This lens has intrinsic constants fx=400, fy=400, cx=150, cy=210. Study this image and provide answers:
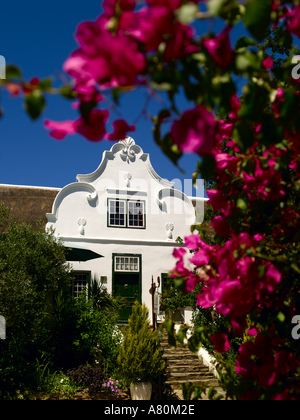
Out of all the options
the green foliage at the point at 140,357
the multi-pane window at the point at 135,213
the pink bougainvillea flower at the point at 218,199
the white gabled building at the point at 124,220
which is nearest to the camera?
the pink bougainvillea flower at the point at 218,199

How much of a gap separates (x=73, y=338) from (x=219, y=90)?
11565 mm

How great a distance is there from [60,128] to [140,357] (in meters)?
9.93

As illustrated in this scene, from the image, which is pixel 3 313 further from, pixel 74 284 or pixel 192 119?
pixel 192 119

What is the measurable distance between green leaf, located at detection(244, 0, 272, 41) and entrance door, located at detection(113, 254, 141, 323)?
14.2 m

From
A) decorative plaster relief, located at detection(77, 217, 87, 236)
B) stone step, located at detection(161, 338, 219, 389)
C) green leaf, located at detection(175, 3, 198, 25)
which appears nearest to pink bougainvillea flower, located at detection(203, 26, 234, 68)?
green leaf, located at detection(175, 3, 198, 25)

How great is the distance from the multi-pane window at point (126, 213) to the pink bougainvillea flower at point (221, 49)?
565 inches

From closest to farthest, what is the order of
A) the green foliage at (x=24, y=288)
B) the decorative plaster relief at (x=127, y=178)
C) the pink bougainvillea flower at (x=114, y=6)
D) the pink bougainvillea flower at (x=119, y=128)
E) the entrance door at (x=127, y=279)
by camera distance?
1. the pink bougainvillea flower at (x=114, y=6)
2. the pink bougainvillea flower at (x=119, y=128)
3. the green foliage at (x=24, y=288)
4. the entrance door at (x=127, y=279)
5. the decorative plaster relief at (x=127, y=178)

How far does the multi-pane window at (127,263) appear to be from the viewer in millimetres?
15365

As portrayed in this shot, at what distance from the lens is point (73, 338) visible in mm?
11875

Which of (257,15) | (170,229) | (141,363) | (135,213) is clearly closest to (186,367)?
(141,363)

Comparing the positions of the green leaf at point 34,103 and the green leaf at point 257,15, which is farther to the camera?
the green leaf at point 257,15

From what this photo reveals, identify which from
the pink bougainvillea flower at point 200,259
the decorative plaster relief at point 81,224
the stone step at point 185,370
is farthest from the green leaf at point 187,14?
the decorative plaster relief at point 81,224

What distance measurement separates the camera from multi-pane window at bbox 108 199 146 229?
619 inches

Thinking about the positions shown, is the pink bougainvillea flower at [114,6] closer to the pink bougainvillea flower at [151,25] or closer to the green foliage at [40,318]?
the pink bougainvillea flower at [151,25]
